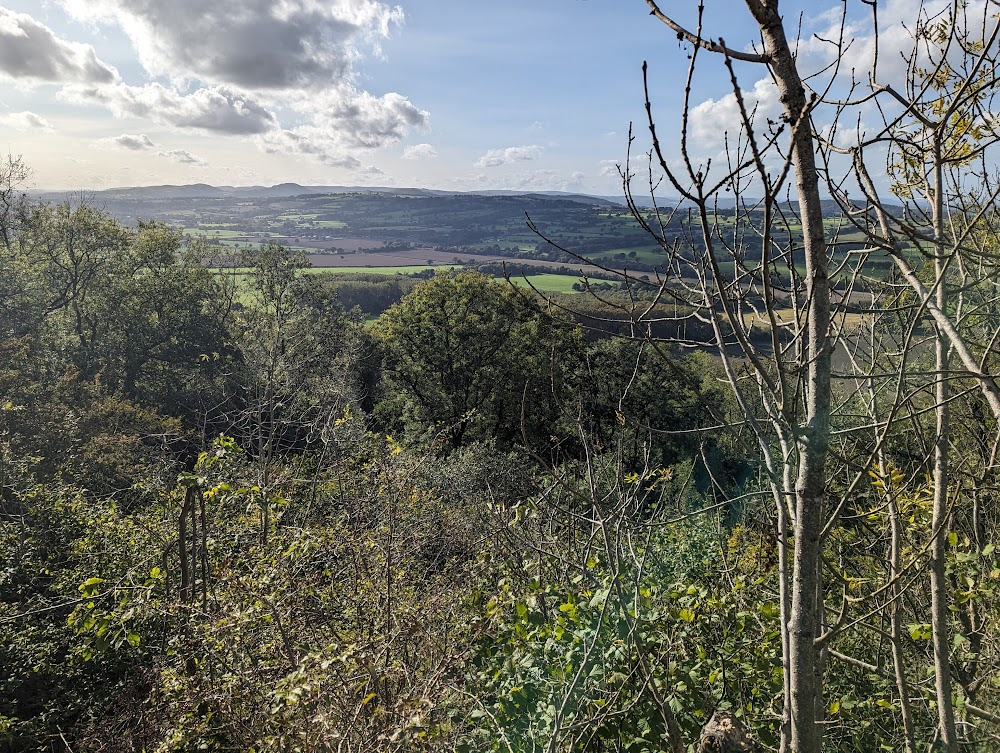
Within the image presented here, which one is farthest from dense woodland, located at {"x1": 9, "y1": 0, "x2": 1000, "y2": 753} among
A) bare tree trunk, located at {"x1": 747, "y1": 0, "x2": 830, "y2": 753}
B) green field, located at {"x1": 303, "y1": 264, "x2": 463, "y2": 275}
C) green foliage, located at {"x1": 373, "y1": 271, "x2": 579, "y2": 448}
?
green field, located at {"x1": 303, "y1": 264, "x2": 463, "y2": 275}

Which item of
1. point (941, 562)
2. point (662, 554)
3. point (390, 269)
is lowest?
point (662, 554)

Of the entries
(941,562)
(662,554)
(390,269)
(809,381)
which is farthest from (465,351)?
(390,269)

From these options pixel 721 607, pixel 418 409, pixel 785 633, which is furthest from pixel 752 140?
pixel 418 409

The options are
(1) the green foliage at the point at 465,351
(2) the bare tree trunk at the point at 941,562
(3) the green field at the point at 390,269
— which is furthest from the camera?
(3) the green field at the point at 390,269

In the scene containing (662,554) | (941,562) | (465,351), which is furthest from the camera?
(465,351)

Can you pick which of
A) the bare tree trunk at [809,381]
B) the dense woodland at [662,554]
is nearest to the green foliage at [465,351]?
the dense woodland at [662,554]

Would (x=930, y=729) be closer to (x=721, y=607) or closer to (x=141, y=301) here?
(x=721, y=607)

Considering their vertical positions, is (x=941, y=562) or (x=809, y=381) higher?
(x=809, y=381)

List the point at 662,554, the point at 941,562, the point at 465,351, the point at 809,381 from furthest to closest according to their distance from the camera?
the point at 465,351 → the point at 662,554 → the point at 941,562 → the point at 809,381

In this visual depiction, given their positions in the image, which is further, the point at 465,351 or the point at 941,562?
the point at 465,351

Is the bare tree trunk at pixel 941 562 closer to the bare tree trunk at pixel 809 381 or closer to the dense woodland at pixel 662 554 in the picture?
the dense woodland at pixel 662 554

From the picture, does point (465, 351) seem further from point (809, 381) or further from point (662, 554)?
point (809, 381)

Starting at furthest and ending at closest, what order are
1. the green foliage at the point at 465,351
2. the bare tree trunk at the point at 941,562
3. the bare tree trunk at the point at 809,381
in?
the green foliage at the point at 465,351 < the bare tree trunk at the point at 941,562 < the bare tree trunk at the point at 809,381

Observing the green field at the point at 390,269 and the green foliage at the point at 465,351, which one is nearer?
the green foliage at the point at 465,351
